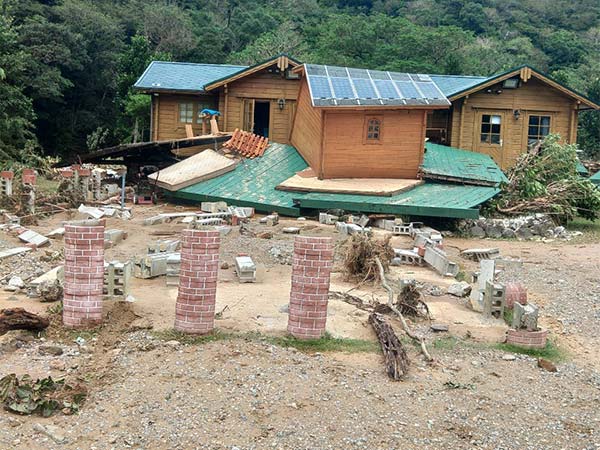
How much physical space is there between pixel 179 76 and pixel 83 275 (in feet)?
59.3

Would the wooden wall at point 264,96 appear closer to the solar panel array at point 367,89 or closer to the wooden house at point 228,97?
the wooden house at point 228,97

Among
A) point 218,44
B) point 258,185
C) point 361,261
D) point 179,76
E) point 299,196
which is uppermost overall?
point 218,44

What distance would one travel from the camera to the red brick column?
26.5 feet

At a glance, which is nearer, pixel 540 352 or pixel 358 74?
pixel 540 352

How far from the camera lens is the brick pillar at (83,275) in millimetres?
7797

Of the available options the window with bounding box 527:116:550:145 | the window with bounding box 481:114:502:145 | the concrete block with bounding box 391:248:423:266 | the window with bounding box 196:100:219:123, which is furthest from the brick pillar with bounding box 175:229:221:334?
the window with bounding box 527:116:550:145

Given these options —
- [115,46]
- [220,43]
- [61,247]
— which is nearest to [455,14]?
[220,43]

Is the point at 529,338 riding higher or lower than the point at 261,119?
lower

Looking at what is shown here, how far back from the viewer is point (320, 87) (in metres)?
18.8

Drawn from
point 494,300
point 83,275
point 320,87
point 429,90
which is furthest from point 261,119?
point 83,275

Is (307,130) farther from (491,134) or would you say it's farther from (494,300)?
(494,300)

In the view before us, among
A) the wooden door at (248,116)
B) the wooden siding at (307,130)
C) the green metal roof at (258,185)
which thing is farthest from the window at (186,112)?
the green metal roof at (258,185)

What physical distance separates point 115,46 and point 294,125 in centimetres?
2093

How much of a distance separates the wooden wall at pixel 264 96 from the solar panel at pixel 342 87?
4.25 m
